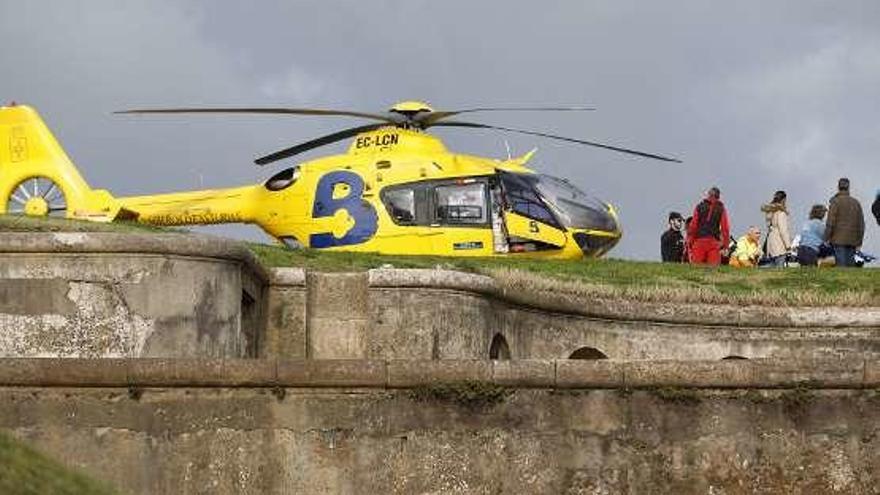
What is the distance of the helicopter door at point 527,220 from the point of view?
103ft

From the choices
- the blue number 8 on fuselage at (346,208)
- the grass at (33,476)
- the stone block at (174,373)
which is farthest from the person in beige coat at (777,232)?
the grass at (33,476)

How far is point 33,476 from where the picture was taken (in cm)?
1406

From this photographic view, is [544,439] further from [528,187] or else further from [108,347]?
[528,187]

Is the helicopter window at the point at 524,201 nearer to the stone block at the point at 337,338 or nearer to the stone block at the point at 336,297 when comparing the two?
the stone block at the point at 336,297

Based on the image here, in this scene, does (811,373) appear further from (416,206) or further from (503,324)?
(416,206)

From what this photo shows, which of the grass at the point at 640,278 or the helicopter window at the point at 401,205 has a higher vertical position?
the helicopter window at the point at 401,205

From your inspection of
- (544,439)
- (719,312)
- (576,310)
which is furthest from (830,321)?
(544,439)

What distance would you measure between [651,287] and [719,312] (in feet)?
3.57

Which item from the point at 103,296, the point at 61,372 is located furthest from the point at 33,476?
the point at 103,296

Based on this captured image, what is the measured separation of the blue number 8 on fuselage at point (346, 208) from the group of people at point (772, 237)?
476 cm

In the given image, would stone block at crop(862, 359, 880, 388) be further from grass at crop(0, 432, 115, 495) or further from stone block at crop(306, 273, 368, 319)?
grass at crop(0, 432, 115, 495)

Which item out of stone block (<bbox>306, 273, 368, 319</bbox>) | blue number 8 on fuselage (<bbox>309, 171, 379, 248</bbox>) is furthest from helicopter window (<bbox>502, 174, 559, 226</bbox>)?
stone block (<bbox>306, 273, 368, 319</bbox>)

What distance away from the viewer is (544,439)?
18.7 m

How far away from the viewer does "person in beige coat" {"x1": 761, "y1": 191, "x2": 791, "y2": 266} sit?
3384cm
